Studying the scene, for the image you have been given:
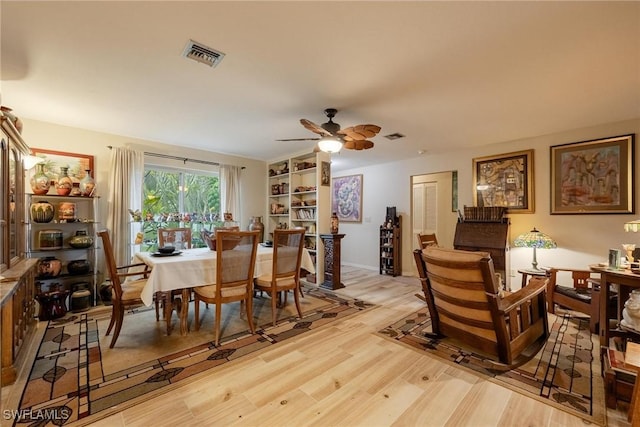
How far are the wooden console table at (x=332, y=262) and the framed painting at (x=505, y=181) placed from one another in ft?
8.53

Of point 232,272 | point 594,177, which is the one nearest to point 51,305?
point 232,272

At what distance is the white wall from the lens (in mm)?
3664

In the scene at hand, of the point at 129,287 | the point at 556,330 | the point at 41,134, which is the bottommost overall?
the point at 556,330

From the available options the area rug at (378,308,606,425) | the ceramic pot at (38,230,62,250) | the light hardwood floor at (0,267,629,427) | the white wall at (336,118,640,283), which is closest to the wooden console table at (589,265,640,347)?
the area rug at (378,308,606,425)

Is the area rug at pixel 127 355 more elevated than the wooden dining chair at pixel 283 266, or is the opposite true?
Answer: the wooden dining chair at pixel 283 266

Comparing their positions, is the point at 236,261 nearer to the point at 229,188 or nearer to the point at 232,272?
the point at 232,272

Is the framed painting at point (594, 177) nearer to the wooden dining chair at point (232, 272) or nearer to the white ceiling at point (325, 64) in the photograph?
the white ceiling at point (325, 64)

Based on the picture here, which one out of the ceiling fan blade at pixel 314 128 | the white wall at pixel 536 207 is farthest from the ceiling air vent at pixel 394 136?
the ceiling fan blade at pixel 314 128

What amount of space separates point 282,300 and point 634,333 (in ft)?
11.4

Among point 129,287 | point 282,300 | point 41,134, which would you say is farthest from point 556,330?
point 41,134

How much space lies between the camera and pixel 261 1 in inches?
62.9

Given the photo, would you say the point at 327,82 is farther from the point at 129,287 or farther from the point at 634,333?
the point at 634,333

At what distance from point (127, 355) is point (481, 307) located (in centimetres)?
303

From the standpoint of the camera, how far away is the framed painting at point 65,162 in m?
3.64
